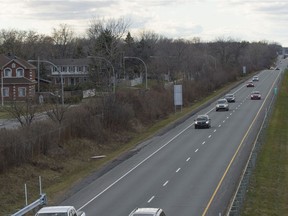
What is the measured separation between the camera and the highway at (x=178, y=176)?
87.5ft

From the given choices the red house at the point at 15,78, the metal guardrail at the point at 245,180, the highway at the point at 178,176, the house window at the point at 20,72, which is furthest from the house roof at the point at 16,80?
the metal guardrail at the point at 245,180

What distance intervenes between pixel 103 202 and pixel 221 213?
634cm


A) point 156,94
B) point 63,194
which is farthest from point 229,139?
point 156,94

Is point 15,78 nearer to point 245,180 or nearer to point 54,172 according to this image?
point 54,172

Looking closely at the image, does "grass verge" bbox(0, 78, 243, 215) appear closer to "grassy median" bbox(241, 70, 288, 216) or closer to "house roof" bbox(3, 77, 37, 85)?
"grassy median" bbox(241, 70, 288, 216)

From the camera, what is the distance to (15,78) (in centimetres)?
9662

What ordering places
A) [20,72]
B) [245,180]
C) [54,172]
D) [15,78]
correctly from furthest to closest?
[20,72], [15,78], [54,172], [245,180]

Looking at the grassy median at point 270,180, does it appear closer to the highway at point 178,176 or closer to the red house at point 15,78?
the highway at point 178,176

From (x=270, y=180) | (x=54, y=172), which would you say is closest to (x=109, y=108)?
(x=54, y=172)

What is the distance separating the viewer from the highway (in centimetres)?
2666

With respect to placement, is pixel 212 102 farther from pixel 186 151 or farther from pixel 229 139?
pixel 186 151

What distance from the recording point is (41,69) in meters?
116

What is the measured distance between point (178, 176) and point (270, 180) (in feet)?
17.9

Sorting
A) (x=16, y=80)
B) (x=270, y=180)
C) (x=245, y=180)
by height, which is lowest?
(x=270, y=180)
